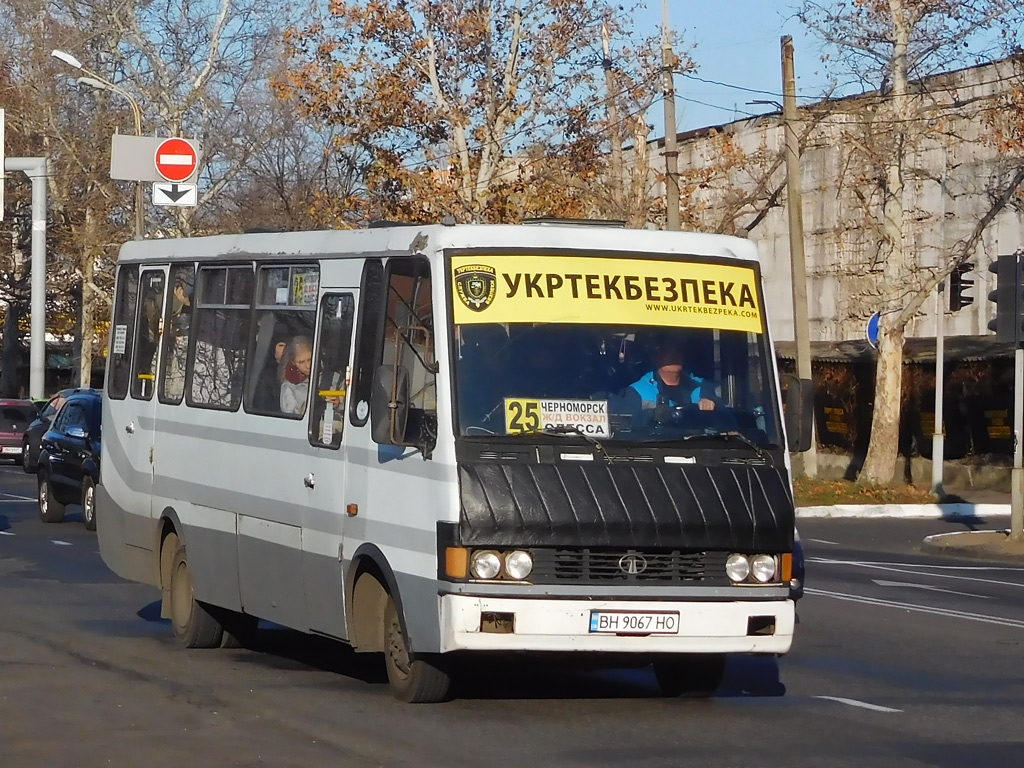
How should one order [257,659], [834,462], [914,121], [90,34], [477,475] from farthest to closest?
[90,34], [834,462], [914,121], [257,659], [477,475]

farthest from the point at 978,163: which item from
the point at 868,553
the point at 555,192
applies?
the point at 868,553

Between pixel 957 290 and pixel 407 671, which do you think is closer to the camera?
pixel 407 671

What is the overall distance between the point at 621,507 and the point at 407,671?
147 cm

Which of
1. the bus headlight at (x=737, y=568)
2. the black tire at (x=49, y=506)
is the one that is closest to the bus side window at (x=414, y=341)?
the bus headlight at (x=737, y=568)

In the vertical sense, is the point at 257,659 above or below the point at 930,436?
below

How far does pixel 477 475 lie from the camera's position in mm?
9016

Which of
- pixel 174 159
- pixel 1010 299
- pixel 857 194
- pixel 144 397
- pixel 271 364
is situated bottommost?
pixel 144 397

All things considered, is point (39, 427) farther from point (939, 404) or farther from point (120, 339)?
point (120, 339)

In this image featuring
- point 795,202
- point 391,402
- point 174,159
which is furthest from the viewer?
point 795,202

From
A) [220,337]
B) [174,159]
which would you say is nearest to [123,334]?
[220,337]

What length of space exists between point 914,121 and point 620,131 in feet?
26.2

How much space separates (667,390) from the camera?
376 inches

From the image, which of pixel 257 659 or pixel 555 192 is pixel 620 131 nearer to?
pixel 555 192

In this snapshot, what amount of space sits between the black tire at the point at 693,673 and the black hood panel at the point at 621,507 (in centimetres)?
102
